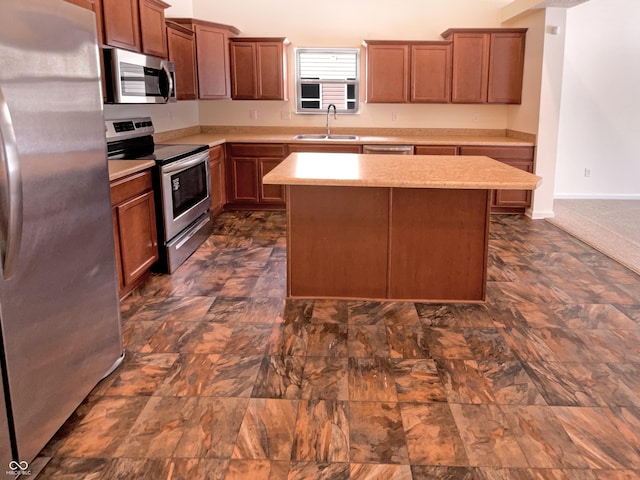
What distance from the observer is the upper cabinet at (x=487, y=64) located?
5910mm

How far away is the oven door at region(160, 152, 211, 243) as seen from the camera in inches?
153

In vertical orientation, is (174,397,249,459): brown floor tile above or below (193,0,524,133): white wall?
below

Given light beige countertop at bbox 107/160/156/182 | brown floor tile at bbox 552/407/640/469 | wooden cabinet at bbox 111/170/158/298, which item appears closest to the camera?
brown floor tile at bbox 552/407/640/469

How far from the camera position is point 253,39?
6.06 m

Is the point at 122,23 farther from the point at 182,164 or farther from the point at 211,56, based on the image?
the point at 211,56

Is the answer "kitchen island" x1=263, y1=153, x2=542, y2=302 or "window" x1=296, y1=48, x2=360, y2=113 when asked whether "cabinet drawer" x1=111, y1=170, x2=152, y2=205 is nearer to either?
"kitchen island" x1=263, y1=153, x2=542, y2=302

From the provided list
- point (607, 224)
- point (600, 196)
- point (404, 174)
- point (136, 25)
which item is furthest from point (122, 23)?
point (600, 196)

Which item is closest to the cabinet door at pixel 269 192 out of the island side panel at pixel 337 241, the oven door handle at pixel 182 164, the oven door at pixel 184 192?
the oven door at pixel 184 192

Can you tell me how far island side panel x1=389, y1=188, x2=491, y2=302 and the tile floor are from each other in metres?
0.14

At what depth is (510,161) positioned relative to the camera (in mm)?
5824

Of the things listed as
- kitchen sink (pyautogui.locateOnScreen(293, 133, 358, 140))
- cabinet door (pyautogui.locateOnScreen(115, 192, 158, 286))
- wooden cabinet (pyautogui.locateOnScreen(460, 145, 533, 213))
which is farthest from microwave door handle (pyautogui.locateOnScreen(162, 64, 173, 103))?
wooden cabinet (pyautogui.locateOnScreen(460, 145, 533, 213))

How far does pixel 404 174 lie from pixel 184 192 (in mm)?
1999

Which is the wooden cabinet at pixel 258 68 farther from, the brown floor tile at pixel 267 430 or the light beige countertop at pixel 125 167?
the brown floor tile at pixel 267 430

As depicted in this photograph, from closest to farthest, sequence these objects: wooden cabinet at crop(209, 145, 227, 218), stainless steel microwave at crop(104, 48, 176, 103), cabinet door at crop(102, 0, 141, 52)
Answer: cabinet door at crop(102, 0, 141, 52) → stainless steel microwave at crop(104, 48, 176, 103) → wooden cabinet at crop(209, 145, 227, 218)
